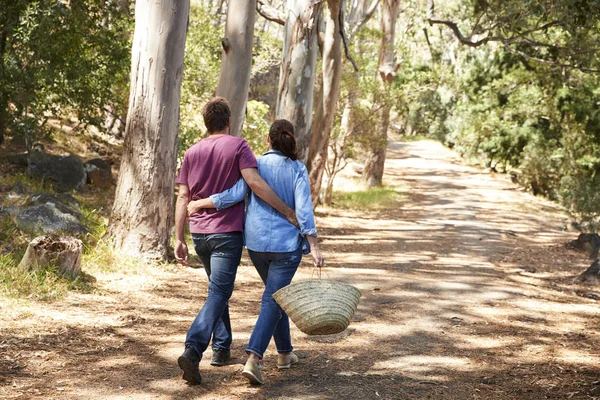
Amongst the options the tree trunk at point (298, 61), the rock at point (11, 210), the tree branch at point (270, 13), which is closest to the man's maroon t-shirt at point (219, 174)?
the rock at point (11, 210)

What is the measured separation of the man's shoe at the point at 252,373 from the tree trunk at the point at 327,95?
9.48 metres

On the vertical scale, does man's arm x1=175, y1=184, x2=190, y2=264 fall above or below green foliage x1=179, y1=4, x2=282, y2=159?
below

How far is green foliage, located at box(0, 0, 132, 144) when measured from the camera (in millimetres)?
12789

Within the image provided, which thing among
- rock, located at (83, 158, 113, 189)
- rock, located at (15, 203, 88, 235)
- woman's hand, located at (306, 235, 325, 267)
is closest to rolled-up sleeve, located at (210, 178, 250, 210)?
woman's hand, located at (306, 235, 325, 267)

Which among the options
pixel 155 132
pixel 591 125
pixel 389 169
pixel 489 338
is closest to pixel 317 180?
pixel 155 132

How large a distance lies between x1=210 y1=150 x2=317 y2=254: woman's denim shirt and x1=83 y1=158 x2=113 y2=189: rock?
10592 mm

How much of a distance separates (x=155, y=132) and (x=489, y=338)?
4.88m

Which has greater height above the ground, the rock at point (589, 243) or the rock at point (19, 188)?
the rock at point (19, 188)

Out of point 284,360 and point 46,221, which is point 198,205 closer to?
point 284,360

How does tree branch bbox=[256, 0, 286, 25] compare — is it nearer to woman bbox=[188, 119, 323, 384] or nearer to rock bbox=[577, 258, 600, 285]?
rock bbox=[577, 258, 600, 285]

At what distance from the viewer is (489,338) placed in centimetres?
741

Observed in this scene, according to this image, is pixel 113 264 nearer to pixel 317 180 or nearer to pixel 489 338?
pixel 489 338

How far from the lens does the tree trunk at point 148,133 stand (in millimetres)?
9453

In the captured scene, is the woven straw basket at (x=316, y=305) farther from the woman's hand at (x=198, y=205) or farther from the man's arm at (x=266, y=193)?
the woman's hand at (x=198, y=205)
